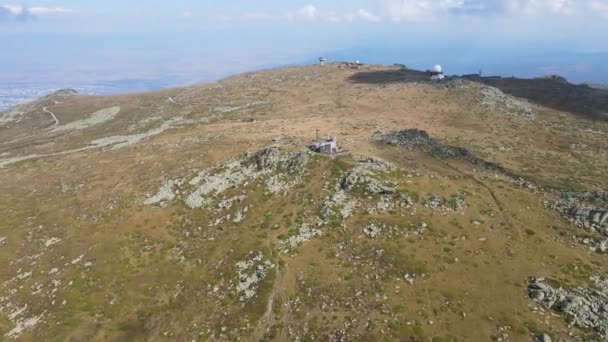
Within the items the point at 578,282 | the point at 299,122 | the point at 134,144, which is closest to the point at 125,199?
the point at 134,144

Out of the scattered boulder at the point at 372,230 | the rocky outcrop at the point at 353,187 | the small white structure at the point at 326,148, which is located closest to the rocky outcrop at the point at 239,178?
the small white structure at the point at 326,148

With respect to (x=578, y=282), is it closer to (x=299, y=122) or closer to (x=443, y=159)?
(x=443, y=159)

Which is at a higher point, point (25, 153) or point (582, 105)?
point (582, 105)

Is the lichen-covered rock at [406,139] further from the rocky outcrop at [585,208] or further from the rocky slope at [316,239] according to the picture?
the rocky outcrop at [585,208]

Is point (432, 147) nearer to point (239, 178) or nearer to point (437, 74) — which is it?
point (239, 178)

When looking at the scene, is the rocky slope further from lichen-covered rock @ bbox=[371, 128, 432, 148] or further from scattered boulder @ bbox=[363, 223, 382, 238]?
lichen-covered rock @ bbox=[371, 128, 432, 148]

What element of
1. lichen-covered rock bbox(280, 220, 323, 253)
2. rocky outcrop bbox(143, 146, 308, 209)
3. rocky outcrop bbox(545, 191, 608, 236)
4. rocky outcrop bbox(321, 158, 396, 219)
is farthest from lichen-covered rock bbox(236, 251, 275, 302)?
rocky outcrop bbox(545, 191, 608, 236)
